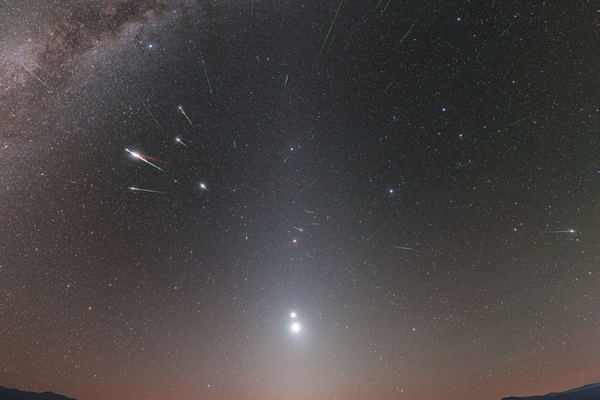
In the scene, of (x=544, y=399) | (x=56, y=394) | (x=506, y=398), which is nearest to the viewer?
(x=56, y=394)

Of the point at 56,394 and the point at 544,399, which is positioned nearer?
the point at 56,394

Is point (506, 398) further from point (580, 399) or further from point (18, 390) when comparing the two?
point (18, 390)

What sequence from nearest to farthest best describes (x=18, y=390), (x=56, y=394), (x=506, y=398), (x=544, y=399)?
(x=18, y=390) < (x=56, y=394) < (x=544, y=399) < (x=506, y=398)

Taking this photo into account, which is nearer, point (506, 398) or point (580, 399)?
point (580, 399)

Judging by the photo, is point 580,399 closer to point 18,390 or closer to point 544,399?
point 544,399

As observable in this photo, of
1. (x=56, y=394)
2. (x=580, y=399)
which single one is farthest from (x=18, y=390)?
(x=580, y=399)

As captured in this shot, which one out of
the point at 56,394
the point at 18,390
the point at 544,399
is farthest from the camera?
the point at 544,399
